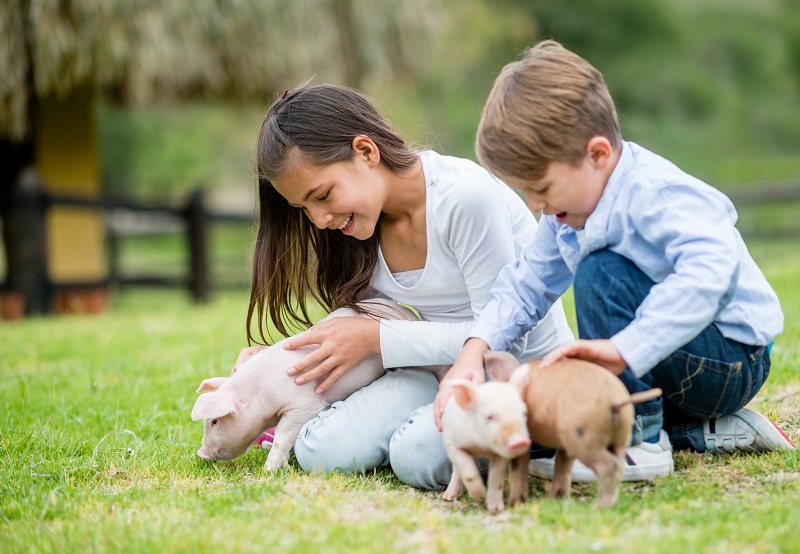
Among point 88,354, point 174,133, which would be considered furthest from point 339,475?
point 174,133

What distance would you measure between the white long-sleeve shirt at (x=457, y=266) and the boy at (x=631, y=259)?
0.25 meters

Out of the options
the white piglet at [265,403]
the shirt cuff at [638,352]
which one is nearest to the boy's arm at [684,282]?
the shirt cuff at [638,352]

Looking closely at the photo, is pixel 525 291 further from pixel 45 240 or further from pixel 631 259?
pixel 45 240

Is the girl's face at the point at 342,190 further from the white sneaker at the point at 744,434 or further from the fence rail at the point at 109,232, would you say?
the fence rail at the point at 109,232

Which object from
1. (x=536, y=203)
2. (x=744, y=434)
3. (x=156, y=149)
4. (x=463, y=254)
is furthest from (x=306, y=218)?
(x=156, y=149)

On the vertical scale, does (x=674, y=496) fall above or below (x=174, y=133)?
below

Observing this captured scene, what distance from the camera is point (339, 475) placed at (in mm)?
2691

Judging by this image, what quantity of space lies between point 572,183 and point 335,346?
1.02 m

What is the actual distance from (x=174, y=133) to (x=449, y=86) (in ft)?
22.5

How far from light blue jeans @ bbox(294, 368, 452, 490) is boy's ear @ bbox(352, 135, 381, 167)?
756mm

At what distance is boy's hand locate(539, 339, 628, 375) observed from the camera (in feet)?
7.37

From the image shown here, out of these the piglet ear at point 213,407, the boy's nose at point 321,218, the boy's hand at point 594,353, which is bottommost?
the piglet ear at point 213,407

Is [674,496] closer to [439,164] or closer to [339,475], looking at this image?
[339,475]

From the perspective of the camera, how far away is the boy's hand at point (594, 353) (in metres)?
2.25
